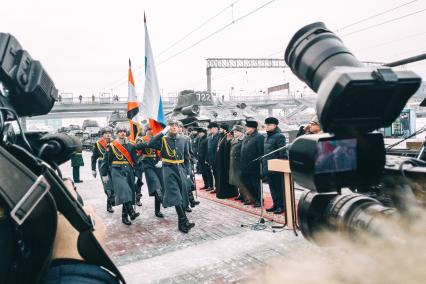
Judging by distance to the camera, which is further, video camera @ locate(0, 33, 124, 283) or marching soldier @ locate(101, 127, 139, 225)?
marching soldier @ locate(101, 127, 139, 225)

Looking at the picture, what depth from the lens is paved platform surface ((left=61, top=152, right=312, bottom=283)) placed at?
396cm

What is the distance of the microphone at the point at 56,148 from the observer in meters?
1.22

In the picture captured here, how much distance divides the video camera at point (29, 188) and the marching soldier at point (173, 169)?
4.64 meters

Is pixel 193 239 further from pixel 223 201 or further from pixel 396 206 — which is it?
pixel 396 206

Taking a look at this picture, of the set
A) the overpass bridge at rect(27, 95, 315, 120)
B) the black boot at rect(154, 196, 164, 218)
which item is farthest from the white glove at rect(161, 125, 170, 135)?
the overpass bridge at rect(27, 95, 315, 120)

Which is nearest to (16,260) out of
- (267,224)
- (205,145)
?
(267,224)

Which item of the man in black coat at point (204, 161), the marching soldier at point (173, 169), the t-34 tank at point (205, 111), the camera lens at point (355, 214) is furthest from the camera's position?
the t-34 tank at point (205, 111)

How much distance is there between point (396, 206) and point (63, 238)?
1.15 m

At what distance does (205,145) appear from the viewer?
10.3 m

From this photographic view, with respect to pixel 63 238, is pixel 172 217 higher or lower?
lower

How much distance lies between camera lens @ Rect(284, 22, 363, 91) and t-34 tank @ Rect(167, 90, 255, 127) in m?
13.3

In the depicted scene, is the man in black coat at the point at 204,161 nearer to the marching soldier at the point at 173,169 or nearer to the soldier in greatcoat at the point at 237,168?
the soldier in greatcoat at the point at 237,168

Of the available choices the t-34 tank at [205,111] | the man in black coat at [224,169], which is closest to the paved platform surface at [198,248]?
the man in black coat at [224,169]

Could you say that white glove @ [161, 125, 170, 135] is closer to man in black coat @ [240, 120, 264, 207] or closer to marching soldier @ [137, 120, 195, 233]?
marching soldier @ [137, 120, 195, 233]
